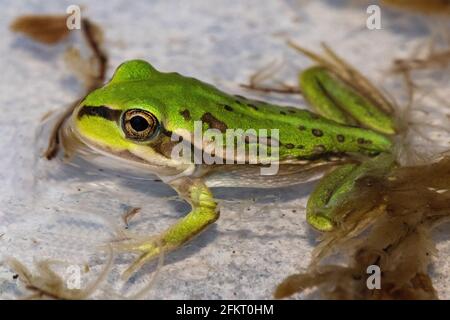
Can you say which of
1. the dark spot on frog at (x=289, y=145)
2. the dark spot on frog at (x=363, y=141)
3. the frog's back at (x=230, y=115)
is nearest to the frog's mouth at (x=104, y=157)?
the frog's back at (x=230, y=115)

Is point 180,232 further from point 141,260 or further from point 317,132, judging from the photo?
point 317,132

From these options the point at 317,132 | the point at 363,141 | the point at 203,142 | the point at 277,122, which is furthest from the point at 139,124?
the point at 363,141

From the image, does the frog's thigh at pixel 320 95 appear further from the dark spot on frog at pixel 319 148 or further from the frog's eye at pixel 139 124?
the frog's eye at pixel 139 124

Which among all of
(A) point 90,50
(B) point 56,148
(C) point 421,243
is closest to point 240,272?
(C) point 421,243

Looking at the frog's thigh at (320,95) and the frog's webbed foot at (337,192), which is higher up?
the frog's thigh at (320,95)

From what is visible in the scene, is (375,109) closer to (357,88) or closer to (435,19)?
(357,88)
